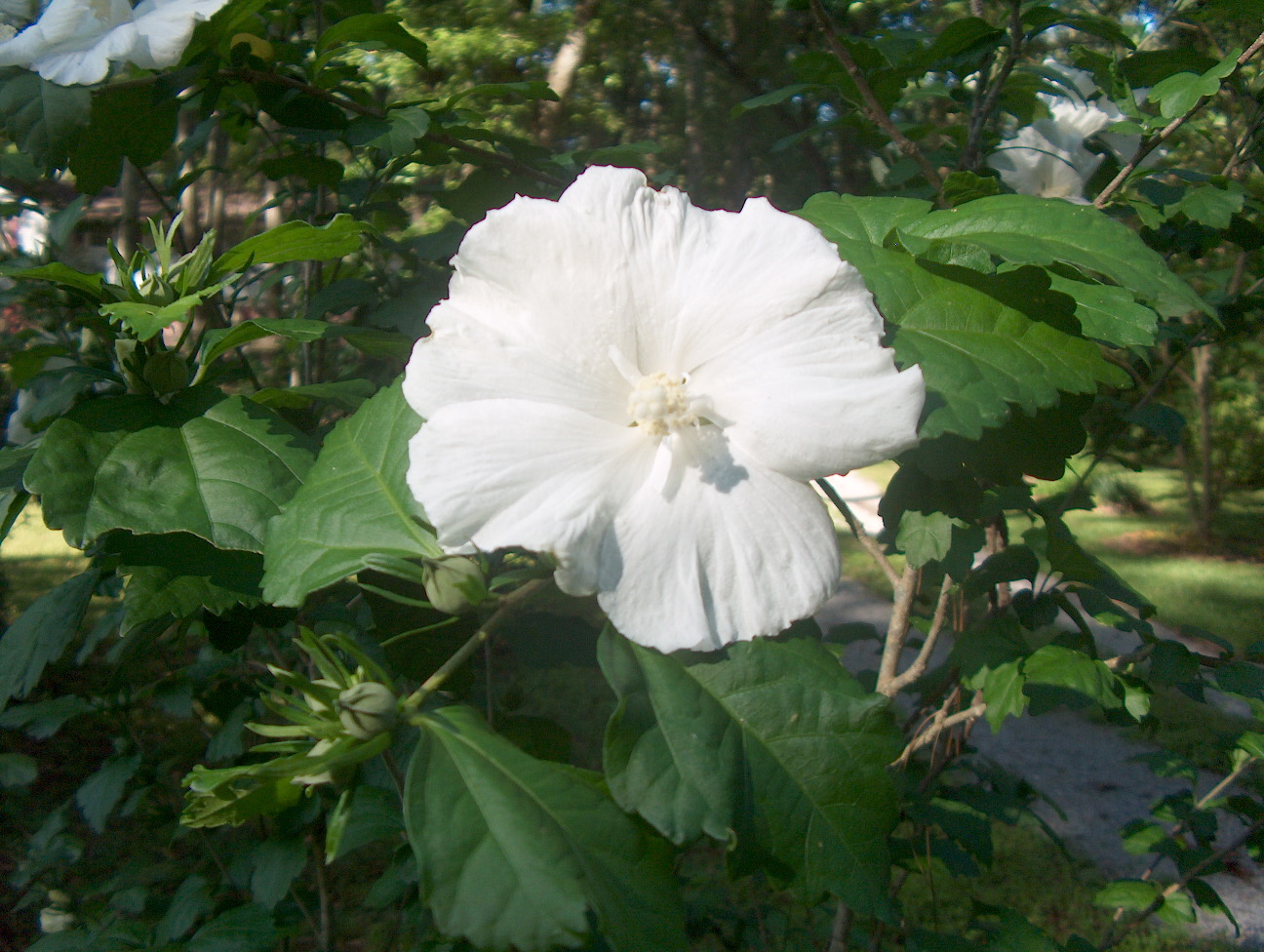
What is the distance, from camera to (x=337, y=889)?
3178mm

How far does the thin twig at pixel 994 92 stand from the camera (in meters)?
1.25

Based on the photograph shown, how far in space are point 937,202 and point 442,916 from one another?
4.33 ft

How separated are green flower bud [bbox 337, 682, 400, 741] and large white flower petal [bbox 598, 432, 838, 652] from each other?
221 mm

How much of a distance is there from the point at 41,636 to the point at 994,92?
5.40ft

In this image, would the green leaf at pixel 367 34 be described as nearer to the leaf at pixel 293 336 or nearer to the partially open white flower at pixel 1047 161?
the leaf at pixel 293 336

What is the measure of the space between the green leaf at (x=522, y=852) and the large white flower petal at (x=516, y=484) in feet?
0.60

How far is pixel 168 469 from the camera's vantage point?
2.99ft

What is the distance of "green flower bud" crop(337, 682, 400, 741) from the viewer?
2.40 ft

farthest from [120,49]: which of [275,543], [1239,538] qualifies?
[1239,538]

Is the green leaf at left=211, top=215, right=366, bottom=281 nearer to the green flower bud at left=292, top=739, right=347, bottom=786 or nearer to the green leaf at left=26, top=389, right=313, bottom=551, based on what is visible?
the green leaf at left=26, top=389, right=313, bottom=551

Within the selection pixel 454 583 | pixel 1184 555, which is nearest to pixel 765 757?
pixel 454 583

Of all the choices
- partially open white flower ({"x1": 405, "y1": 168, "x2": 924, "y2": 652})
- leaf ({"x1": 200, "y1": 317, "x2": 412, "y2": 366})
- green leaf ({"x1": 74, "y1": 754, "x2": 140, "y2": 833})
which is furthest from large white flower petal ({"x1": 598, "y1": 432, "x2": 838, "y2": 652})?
green leaf ({"x1": 74, "y1": 754, "x2": 140, "y2": 833})

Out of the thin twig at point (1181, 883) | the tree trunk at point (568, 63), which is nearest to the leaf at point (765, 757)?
the thin twig at point (1181, 883)

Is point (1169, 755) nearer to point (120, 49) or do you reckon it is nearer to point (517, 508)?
point (517, 508)
